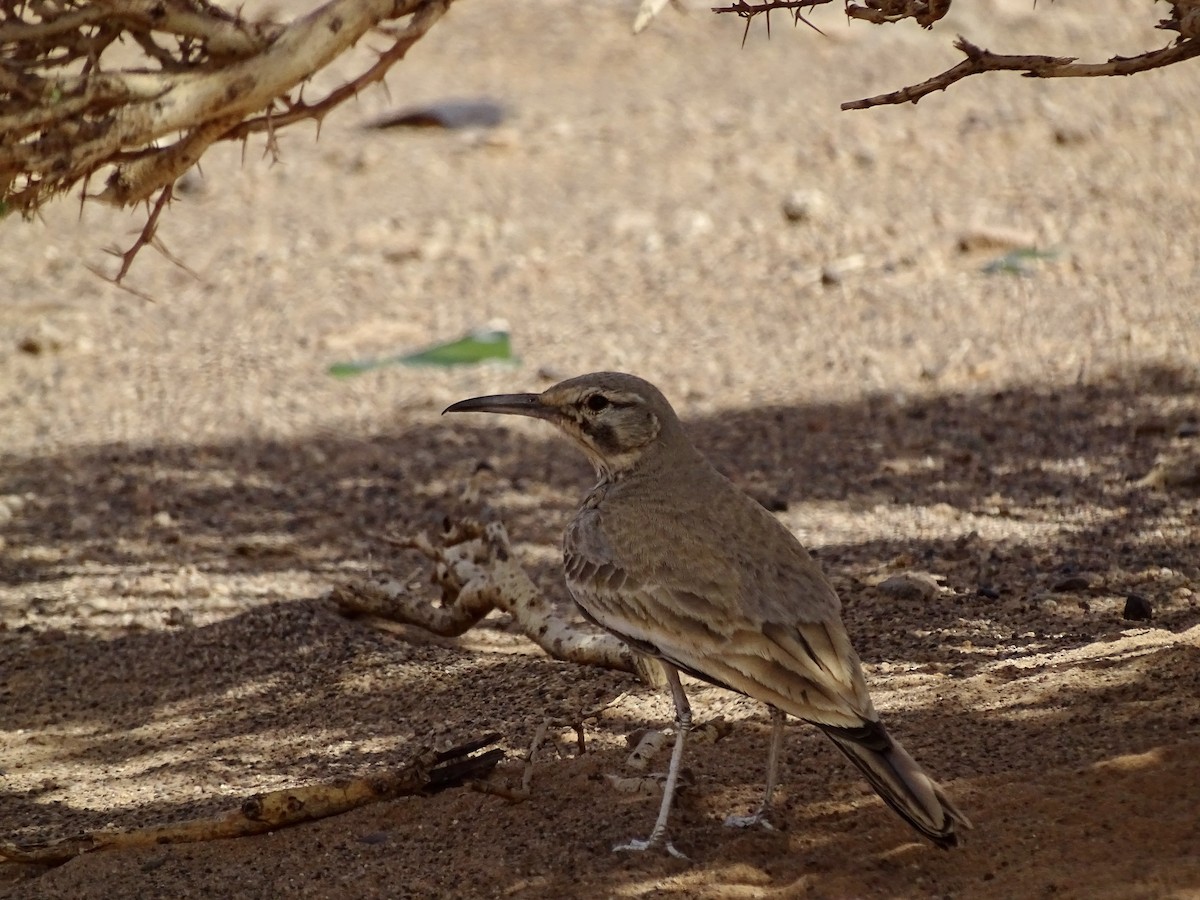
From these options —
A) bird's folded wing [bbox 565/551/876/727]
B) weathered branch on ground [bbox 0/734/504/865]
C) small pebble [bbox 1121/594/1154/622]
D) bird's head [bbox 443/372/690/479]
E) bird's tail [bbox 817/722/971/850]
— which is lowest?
weathered branch on ground [bbox 0/734/504/865]

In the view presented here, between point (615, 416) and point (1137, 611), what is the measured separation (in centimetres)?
198

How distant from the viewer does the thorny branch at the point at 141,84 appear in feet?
16.1

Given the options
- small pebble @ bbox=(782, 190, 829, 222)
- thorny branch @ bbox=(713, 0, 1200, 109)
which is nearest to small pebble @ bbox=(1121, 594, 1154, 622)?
thorny branch @ bbox=(713, 0, 1200, 109)

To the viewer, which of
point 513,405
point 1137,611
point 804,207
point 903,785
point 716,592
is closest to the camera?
point 903,785

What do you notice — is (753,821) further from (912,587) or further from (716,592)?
(912,587)

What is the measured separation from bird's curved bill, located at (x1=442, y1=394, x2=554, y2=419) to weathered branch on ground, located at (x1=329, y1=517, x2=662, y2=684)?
88cm

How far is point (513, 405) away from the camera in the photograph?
16.1 ft

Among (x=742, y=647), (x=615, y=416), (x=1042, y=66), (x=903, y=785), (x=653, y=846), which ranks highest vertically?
(x=1042, y=66)

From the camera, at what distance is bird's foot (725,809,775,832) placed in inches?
163

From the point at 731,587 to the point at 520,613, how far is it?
166cm

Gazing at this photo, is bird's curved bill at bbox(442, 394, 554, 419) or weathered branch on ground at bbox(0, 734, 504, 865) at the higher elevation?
bird's curved bill at bbox(442, 394, 554, 419)

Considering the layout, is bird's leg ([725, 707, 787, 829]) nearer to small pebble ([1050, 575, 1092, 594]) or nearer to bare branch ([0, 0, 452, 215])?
small pebble ([1050, 575, 1092, 594])

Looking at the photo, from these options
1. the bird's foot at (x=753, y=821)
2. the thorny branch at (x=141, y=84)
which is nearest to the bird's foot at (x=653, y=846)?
the bird's foot at (x=753, y=821)

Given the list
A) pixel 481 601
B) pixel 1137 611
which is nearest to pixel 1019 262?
pixel 1137 611
